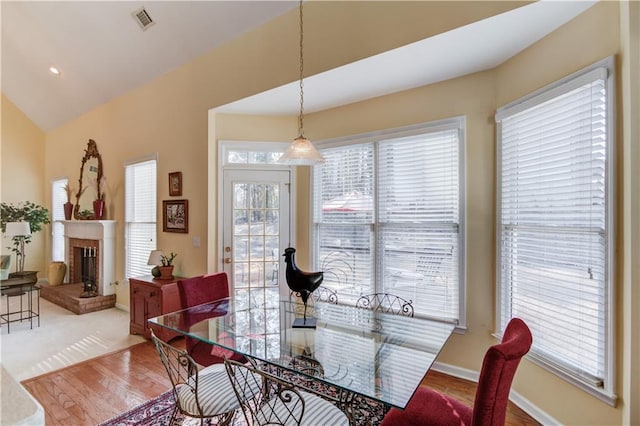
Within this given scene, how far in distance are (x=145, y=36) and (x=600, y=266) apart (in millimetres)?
4878

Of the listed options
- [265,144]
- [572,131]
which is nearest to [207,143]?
[265,144]

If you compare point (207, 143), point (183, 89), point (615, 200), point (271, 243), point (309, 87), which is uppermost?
point (183, 89)

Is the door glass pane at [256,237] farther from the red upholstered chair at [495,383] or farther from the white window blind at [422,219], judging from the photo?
the red upholstered chair at [495,383]

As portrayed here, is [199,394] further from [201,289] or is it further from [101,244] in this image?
[101,244]

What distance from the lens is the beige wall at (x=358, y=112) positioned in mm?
2145

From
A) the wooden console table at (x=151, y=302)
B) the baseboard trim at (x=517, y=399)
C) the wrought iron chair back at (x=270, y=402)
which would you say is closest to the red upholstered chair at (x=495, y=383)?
the wrought iron chair back at (x=270, y=402)

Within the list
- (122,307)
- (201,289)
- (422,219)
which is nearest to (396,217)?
(422,219)

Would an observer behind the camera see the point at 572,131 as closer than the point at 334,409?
No

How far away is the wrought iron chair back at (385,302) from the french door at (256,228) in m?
1.11

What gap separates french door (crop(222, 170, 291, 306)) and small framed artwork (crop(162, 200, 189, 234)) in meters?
0.56

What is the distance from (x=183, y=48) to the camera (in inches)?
149

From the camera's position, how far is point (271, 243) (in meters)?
3.96

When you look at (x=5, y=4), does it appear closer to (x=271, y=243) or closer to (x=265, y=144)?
(x=265, y=144)

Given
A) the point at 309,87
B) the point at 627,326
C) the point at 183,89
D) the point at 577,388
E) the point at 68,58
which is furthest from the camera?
the point at 68,58
